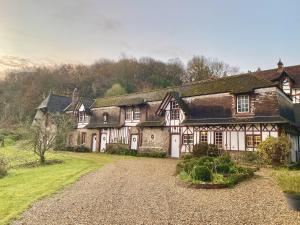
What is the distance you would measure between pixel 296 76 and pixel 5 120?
46989mm

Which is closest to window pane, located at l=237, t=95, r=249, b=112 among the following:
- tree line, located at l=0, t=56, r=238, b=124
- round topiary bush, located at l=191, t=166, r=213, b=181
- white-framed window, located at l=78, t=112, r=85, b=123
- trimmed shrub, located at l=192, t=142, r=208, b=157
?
trimmed shrub, located at l=192, t=142, r=208, b=157

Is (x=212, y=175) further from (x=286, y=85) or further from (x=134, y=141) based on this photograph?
(x=286, y=85)

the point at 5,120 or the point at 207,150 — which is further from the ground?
the point at 5,120

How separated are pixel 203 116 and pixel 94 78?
4652 centimetres

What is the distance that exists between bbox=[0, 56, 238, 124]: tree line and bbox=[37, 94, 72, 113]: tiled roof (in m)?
13.4

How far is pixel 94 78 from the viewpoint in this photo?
6544 centimetres

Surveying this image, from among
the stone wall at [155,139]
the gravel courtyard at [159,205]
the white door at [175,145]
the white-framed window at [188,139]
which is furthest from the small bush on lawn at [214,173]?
the stone wall at [155,139]

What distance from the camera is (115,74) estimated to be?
211 ft

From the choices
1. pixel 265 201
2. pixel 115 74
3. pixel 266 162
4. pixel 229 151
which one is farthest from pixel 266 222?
pixel 115 74

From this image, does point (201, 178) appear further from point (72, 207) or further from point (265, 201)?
point (72, 207)

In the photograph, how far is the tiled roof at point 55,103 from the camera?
41109 millimetres

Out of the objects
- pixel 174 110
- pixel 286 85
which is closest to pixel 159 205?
pixel 174 110

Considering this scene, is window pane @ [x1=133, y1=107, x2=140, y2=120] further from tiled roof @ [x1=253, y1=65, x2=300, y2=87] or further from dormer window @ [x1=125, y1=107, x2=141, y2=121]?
tiled roof @ [x1=253, y1=65, x2=300, y2=87]

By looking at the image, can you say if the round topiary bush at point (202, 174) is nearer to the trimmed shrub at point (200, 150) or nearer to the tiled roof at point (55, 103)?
the trimmed shrub at point (200, 150)
